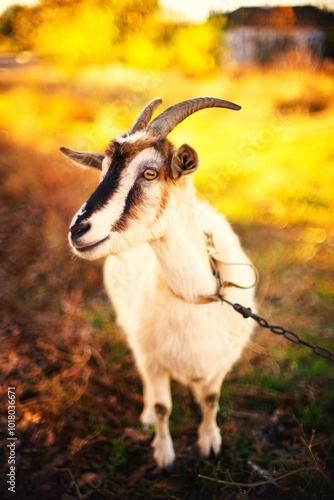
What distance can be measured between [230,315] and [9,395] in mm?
1950

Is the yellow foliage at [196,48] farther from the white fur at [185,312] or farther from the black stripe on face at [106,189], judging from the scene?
the black stripe on face at [106,189]

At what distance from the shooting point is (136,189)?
1.92 metres

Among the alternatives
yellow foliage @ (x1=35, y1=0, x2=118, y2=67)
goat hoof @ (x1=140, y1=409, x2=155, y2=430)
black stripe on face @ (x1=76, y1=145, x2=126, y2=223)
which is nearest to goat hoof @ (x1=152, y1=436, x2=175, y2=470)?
goat hoof @ (x1=140, y1=409, x2=155, y2=430)

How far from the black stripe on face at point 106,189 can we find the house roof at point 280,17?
5.70 metres

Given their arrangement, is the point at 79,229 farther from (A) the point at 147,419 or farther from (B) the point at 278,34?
(B) the point at 278,34

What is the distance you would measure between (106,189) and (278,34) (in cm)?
695

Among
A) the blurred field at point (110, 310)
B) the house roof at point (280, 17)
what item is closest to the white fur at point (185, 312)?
the blurred field at point (110, 310)

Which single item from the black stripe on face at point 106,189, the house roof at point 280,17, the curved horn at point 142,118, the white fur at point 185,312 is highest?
the house roof at point 280,17

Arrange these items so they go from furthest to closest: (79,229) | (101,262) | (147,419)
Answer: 1. (101,262)
2. (147,419)
3. (79,229)

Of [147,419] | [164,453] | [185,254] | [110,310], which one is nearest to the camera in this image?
[185,254]

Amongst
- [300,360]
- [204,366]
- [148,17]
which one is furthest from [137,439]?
[148,17]

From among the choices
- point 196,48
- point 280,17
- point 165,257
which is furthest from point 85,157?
point 280,17

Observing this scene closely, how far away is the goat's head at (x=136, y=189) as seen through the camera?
6.01 feet

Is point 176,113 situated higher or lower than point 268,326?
higher
